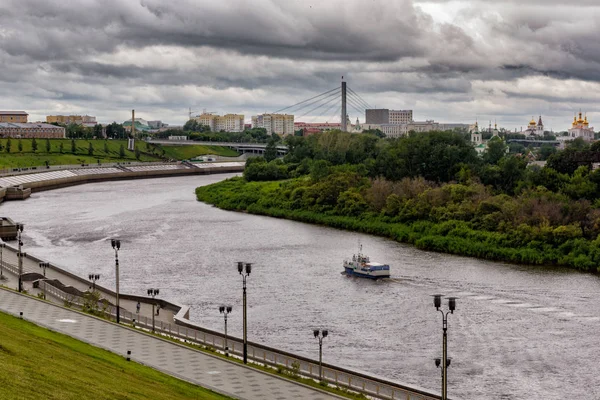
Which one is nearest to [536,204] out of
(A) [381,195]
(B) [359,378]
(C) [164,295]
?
(A) [381,195]

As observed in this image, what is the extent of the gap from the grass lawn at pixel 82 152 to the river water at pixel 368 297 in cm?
5550

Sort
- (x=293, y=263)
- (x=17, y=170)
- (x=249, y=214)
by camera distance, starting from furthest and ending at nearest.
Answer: (x=17, y=170)
(x=249, y=214)
(x=293, y=263)

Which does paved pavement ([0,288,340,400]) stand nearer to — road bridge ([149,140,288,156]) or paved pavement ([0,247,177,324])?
paved pavement ([0,247,177,324])

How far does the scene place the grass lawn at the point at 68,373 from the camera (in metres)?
16.6

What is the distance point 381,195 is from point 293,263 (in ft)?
69.0

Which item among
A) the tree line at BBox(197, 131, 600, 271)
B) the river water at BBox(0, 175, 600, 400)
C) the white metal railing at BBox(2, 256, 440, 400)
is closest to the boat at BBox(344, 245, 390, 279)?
the river water at BBox(0, 175, 600, 400)

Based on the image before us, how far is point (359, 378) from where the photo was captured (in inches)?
932

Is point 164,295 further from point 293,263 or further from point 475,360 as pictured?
point 475,360

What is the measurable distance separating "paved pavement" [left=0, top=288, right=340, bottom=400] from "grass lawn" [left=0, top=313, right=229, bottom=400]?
2.87 ft

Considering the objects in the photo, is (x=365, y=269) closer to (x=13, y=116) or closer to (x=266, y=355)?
(x=266, y=355)

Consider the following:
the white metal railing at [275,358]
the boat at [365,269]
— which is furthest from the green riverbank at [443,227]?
the white metal railing at [275,358]

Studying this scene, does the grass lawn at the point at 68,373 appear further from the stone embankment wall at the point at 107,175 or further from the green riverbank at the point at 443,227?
the stone embankment wall at the point at 107,175

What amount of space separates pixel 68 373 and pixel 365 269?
24053 millimetres

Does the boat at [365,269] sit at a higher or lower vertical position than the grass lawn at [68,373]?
lower
